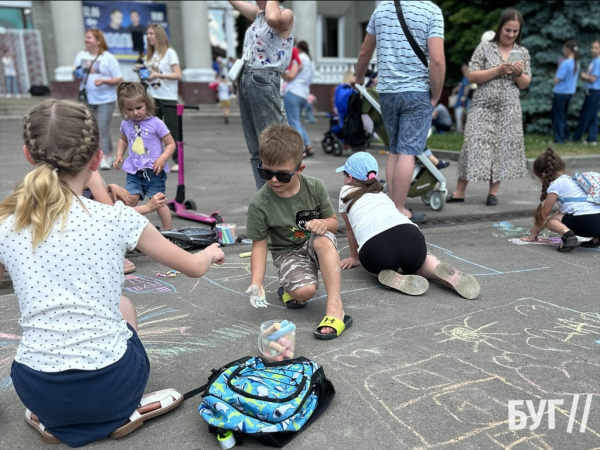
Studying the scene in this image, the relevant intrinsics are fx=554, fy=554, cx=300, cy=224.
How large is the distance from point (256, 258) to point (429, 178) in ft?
9.94

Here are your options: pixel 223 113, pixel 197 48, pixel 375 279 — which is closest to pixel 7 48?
pixel 197 48

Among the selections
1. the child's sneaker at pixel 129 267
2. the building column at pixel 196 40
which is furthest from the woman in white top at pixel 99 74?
the building column at pixel 196 40

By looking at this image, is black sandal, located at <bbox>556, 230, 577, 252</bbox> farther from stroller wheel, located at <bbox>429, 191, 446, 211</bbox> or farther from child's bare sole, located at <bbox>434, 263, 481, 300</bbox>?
stroller wheel, located at <bbox>429, 191, 446, 211</bbox>

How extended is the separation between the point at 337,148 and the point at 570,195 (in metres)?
5.83

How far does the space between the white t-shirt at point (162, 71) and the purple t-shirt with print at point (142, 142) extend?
8.24ft

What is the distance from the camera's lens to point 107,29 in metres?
18.3

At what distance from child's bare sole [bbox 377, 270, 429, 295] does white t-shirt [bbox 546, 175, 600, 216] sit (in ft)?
5.55

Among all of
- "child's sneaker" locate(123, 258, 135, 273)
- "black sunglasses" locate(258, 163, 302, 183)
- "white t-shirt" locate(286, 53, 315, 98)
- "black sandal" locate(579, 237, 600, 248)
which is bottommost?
"black sandal" locate(579, 237, 600, 248)

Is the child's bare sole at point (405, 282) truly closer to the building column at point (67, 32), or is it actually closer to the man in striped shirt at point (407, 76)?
the man in striped shirt at point (407, 76)

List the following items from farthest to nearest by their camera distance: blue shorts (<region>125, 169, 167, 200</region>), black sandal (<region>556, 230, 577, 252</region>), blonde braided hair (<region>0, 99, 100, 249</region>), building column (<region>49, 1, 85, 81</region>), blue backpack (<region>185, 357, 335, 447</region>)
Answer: building column (<region>49, 1, 85, 81</region>)
blue shorts (<region>125, 169, 167, 200</region>)
black sandal (<region>556, 230, 577, 252</region>)
blue backpack (<region>185, 357, 335, 447</region>)
blonde braided hair (<region>0, 99, 100, 249</region>)

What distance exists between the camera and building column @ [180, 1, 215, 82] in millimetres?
17547

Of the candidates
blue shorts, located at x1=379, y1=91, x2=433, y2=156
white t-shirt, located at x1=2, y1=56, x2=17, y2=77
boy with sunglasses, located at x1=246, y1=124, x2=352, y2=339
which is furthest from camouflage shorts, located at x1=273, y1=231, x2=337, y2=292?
white t-shirt, located at x1=2, y1=56, x2=17, y2=77

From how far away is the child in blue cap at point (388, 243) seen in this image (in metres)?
3.33

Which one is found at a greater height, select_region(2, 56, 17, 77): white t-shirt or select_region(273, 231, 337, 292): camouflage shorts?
select_region(2, 56, 17, 77): white t-shirt
